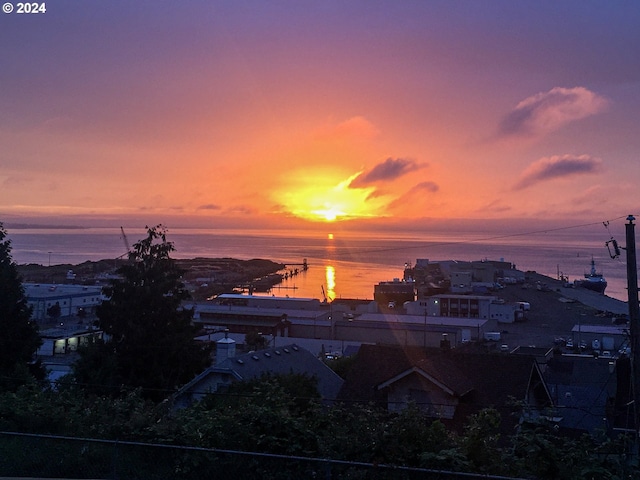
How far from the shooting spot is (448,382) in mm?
9258

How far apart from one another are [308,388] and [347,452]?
5333mm

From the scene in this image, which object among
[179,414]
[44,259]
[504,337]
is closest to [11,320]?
[179,414]

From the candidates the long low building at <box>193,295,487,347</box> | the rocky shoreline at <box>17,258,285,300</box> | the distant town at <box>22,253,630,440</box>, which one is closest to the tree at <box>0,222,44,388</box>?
the distant town at <box>22,253,630,440</box>

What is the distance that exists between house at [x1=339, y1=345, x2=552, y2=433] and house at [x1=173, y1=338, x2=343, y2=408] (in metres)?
1.01

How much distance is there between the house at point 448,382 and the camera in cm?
916

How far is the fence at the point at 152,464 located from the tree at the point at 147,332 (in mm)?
7713

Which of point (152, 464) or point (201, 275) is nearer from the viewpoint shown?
point (152, 464)

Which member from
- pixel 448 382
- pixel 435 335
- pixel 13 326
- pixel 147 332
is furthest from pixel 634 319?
pixel 435 335

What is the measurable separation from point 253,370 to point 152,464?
6.94 m

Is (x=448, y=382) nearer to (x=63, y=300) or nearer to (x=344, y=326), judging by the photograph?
(x=344, y=326)

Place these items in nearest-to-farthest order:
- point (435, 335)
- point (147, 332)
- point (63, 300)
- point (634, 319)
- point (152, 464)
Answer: point (152, 464), point (634, 319), point (147, 332), point (435, 335), point (63, 300)

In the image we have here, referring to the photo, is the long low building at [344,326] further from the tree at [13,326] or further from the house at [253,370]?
the house at [253,370]

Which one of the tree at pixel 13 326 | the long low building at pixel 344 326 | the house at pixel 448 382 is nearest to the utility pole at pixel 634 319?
the house at pixel 448 382

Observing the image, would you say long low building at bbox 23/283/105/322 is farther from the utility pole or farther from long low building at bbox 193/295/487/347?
the utility pole
